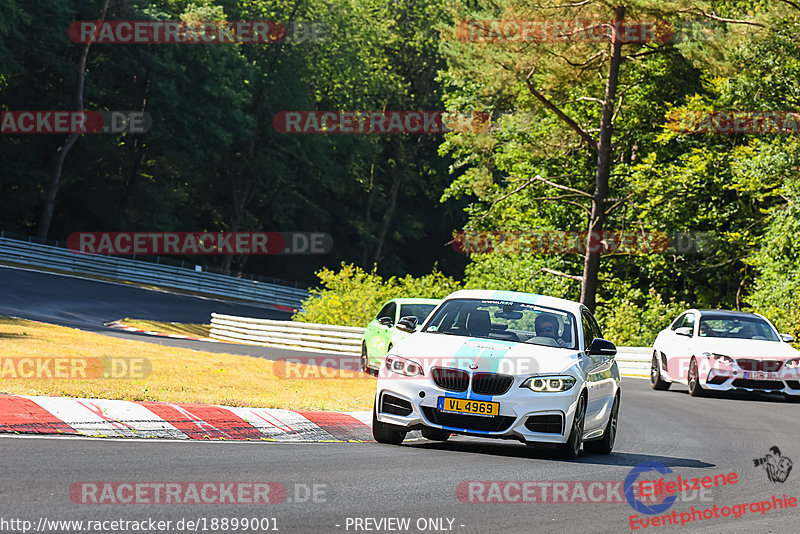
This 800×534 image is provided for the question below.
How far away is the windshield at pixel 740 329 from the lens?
21500 mm

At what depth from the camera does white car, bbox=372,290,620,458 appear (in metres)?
10.7

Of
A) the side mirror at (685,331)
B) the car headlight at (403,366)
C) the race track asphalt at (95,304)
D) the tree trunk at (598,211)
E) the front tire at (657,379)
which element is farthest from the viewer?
the tree trunk at (598,211)

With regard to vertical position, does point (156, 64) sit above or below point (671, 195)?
above

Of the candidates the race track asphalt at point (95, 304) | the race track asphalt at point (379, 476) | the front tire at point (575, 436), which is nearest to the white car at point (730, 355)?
the race track asphalt at point (379, 476)

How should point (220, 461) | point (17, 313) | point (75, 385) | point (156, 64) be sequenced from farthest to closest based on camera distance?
point (156, 64) → point (17, 313) → point (75, 385) → point (220, 461)

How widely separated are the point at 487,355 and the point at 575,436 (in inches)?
47.3

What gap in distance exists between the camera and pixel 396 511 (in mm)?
7559

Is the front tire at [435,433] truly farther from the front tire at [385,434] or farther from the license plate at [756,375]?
the license plate at [756,375]

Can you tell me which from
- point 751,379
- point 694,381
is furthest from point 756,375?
point 694,381

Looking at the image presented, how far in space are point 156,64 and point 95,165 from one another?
7.60m

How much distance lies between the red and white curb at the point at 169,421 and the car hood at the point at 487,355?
1.58 m

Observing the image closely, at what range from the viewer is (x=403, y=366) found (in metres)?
11.1

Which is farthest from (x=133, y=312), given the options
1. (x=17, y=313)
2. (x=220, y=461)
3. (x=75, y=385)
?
(x=220, y=461)

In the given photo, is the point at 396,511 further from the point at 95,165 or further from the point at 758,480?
the point at 95,165
